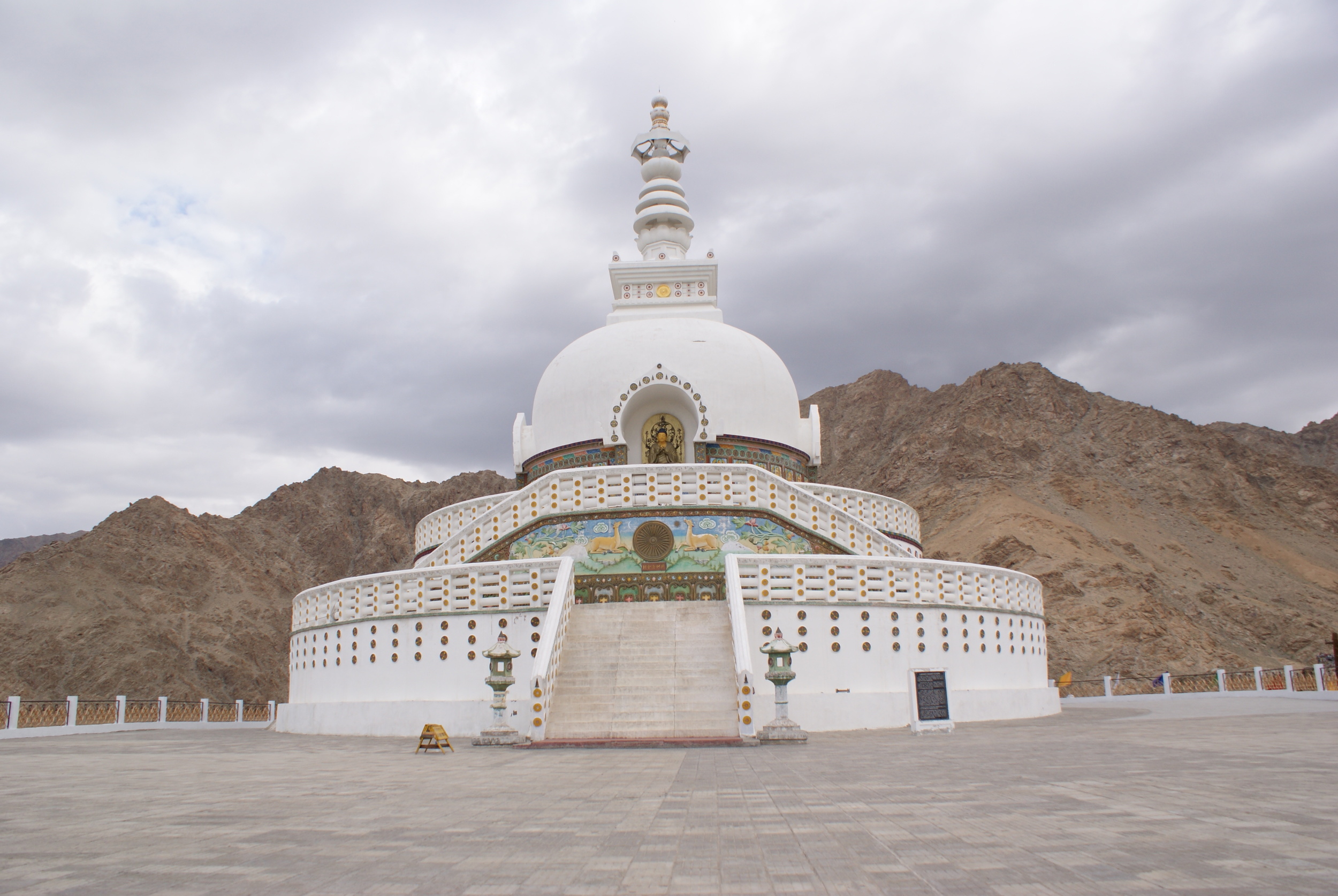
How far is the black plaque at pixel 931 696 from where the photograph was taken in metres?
13.8

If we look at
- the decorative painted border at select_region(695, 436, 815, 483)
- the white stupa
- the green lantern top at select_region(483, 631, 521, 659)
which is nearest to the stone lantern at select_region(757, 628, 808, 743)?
the white stupa

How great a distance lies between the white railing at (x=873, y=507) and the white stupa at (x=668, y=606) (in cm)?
7

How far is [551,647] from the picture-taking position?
1426cm

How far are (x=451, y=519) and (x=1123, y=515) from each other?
50804 millimetres

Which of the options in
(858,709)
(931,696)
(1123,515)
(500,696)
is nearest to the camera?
(500,696)

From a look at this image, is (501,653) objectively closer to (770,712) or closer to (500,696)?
(500,696)

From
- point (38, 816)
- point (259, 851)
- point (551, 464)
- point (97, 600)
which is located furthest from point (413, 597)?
point (97, 600)

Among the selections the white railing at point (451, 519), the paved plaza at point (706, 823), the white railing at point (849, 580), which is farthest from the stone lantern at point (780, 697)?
the white railing at point (451, 519)

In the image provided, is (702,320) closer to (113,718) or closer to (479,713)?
(479,713)

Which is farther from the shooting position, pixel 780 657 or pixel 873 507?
pixel 873 507

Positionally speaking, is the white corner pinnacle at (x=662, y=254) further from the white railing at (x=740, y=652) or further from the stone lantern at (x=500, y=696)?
the stone lantern at (x=500, y=696)

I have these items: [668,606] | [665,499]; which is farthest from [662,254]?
[668,606]

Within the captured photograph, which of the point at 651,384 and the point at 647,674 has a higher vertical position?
the point at 651,384

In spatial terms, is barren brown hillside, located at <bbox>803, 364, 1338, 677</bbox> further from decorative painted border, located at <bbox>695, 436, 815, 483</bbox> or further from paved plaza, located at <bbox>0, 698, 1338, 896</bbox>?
paved plaza, located at <bbox>0, 698, 1338, 896</bbox>
